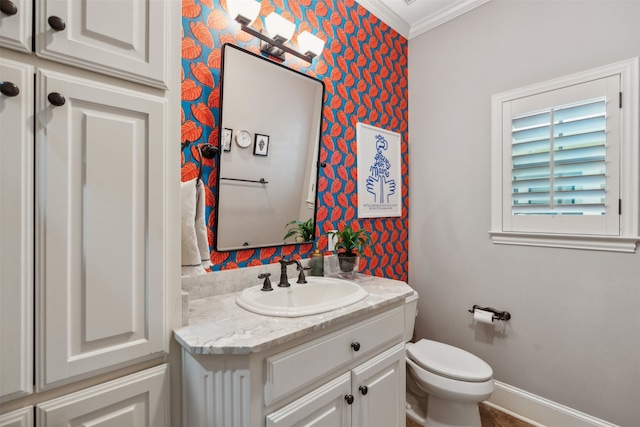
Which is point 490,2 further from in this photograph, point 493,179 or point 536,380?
point 536,380

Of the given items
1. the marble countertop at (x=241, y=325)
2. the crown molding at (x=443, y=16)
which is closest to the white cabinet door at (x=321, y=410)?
the marble countertop at (x=241, y=325)

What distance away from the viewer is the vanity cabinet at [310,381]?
3.09ft

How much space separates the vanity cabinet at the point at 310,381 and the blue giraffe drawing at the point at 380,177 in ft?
3.26

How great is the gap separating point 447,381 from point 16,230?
6.22 feet

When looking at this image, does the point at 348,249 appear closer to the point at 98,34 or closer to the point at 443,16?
the point at 98,34

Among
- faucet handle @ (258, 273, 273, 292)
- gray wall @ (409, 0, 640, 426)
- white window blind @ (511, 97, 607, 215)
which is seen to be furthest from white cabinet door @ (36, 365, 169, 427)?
white window blind @ (511, 97, 607, 215)

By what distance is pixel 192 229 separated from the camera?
1173mm

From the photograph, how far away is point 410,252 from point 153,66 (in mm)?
2204

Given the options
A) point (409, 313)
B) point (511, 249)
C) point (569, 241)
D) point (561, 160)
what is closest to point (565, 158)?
point (561, 160)

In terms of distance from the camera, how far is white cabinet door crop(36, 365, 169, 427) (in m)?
0.80

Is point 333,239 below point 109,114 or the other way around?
below

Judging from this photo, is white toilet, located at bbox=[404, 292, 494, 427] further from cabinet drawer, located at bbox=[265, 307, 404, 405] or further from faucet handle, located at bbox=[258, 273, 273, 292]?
faucet handle, located at bbox=[258, 273, 273, 292]

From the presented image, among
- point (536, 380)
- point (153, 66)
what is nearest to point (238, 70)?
point (153, 66)

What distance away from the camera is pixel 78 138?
0.83m
